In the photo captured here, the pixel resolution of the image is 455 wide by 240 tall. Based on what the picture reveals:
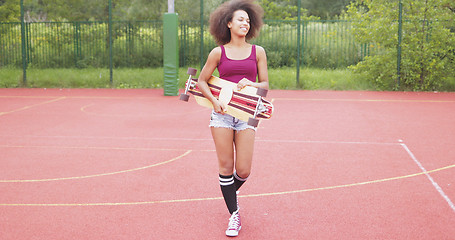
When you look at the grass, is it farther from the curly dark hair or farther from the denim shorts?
the denim shorts

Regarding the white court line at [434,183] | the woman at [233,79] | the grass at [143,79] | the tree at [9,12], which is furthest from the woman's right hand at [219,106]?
the tree at [9,12]

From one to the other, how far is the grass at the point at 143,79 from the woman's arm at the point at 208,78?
12.4m

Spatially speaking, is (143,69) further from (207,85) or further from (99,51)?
(207,85)

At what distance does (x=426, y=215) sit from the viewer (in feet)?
16.3

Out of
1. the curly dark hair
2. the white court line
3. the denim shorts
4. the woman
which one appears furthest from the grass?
the denim shorts

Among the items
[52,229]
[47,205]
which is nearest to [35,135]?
[47,205]

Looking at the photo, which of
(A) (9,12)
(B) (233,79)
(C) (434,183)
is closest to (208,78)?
(B) (233,79)

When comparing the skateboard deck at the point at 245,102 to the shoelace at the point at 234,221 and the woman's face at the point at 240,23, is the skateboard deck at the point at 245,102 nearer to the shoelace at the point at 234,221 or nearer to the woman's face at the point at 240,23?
the woman's face at the point at 240,23

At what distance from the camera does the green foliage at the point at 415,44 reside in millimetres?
15453

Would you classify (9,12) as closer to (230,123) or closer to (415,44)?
(415,44)

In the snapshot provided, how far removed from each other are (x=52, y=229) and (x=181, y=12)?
1652cm

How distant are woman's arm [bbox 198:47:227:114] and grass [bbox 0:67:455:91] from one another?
12411 mm

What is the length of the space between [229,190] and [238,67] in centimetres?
100

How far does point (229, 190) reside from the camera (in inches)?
180
